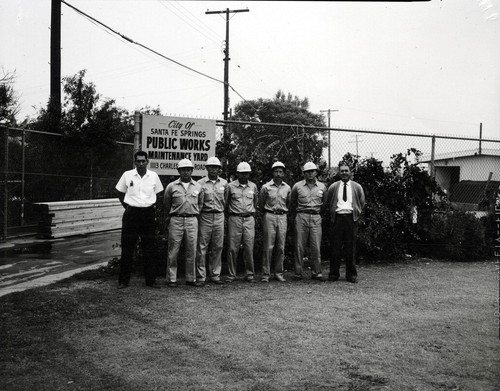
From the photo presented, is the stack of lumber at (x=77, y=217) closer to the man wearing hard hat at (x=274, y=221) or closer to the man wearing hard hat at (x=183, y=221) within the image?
the man wearing hard hat at (x=183, y=221)

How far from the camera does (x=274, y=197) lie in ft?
27.3

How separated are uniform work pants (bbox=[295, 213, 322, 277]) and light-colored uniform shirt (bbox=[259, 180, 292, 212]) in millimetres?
362

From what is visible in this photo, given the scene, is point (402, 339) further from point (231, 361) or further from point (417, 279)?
point (417, 279)

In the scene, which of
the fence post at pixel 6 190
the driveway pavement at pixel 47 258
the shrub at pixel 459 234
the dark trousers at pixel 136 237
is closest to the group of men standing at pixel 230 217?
the dark trousers at pixel 136 237

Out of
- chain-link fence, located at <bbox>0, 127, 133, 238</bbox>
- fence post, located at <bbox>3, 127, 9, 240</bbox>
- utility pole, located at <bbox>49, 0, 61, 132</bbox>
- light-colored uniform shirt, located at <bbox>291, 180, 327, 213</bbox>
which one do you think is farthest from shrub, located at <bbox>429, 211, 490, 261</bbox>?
utility pole, located at <bbox>49, 0, 61, 132</bbox>

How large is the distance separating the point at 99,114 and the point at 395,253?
9.73 metres

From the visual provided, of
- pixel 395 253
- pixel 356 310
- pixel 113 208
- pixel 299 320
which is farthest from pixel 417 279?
pixel 113 208

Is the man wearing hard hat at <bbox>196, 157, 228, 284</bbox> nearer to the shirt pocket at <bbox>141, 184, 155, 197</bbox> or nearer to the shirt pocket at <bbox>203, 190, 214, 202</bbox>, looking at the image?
the shirt pocket at <bbox>203, 190, 214, 202</bbox>

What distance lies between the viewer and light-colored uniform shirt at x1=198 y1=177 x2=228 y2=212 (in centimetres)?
788

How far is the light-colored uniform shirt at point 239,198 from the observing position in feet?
26.6

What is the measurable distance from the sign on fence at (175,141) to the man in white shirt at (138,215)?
87 centimetres

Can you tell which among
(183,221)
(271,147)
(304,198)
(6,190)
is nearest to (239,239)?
(183,221)

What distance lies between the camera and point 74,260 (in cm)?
1024

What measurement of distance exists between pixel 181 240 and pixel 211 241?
479mm
